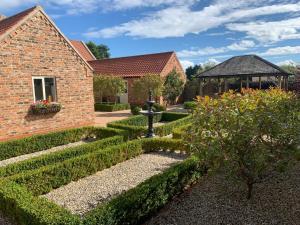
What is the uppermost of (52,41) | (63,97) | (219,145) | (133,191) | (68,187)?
(52,41)

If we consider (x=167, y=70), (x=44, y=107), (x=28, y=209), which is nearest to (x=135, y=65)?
(x=167, y=70)

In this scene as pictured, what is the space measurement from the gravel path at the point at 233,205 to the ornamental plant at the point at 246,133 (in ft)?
2.35

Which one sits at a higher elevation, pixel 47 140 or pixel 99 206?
pixel 47 140

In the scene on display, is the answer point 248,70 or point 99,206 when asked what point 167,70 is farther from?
point 99,206

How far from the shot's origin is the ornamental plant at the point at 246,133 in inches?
183

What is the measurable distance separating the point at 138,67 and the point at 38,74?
16700mm

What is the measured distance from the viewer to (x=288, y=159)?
4930 millimetres

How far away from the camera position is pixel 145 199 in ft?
16.2

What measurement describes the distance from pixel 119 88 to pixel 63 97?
33.0 feet

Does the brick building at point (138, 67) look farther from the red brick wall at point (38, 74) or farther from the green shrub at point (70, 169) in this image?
the green shrub at point (70, 169)

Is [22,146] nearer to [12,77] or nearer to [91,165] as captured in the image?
[12,77]

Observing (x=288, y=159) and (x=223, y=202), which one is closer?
(x=288, y=159)

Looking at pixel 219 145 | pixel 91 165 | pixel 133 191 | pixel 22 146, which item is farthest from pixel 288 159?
pixel 22 146

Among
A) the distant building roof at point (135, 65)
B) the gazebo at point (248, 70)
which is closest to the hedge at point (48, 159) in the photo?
the gazebo at point (248, 70)
